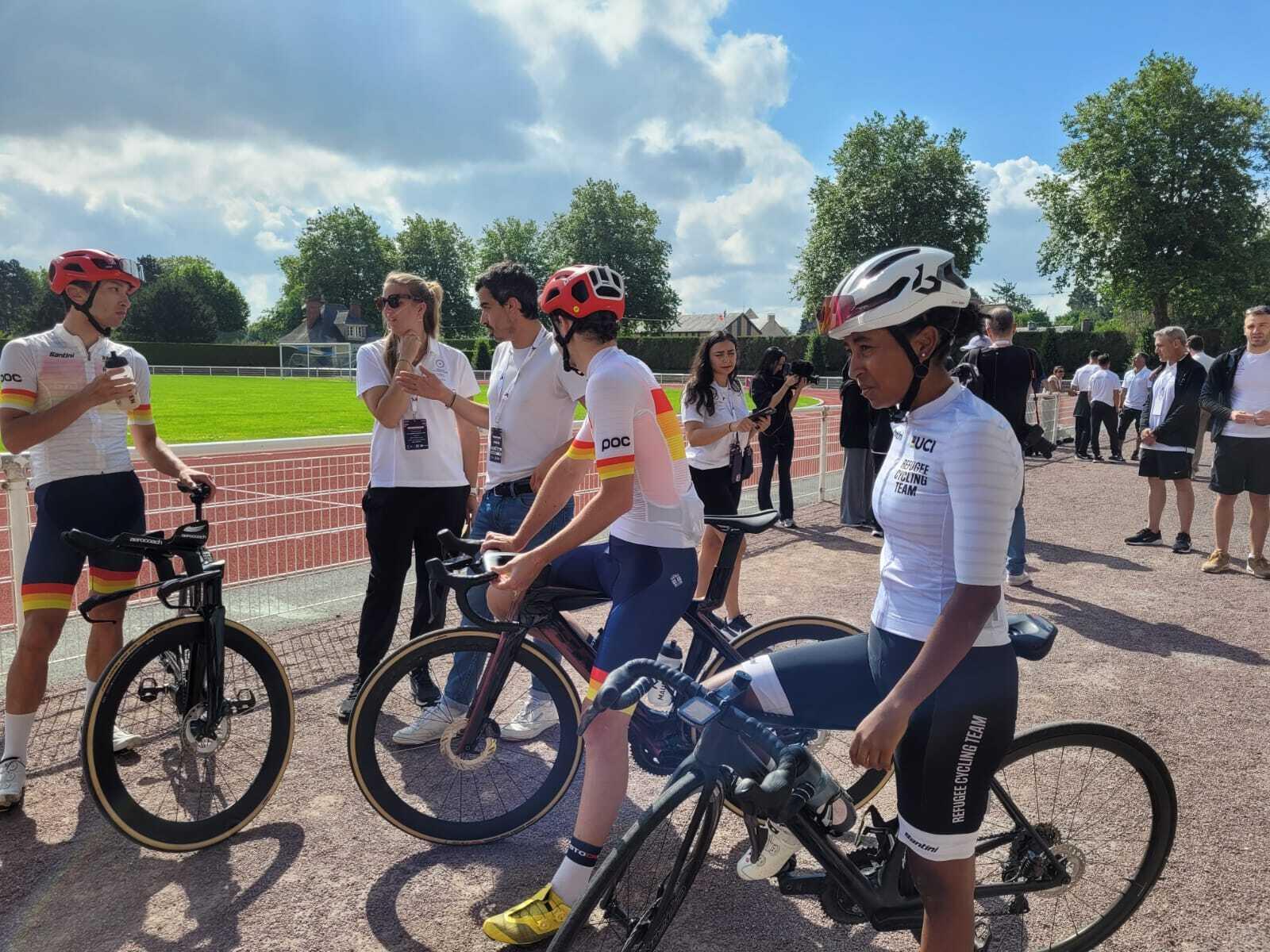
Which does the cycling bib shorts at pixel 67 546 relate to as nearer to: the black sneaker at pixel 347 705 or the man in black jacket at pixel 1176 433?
the black sneaker at pixel 347 705

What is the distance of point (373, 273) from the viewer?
110 meters

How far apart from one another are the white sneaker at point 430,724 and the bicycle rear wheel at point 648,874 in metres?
1.29

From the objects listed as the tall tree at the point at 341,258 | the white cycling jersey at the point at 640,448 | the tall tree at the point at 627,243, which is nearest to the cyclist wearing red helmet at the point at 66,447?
the white cycling jersey at the point at 640,448

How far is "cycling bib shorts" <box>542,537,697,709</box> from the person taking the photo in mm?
2869

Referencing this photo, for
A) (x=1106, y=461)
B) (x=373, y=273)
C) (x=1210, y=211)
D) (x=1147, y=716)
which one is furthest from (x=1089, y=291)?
(x=373, y=273)

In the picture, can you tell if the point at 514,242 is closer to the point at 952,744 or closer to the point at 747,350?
the point at 747,350

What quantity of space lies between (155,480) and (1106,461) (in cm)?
1559

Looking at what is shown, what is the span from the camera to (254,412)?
30672mm

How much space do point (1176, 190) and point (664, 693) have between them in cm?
5318

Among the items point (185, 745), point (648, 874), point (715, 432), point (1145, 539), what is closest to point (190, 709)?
point (185, 745)

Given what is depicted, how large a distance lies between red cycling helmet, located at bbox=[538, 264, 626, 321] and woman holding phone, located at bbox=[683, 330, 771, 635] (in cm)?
352

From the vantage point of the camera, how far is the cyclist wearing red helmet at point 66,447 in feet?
11.6

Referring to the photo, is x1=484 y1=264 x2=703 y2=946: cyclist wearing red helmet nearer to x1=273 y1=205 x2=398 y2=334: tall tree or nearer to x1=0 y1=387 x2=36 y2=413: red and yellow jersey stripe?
x1=0 y1=387 x2=36 y2=413: red and yellow jersey stripe

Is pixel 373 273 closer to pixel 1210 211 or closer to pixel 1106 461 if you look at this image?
pixel 1210 211
